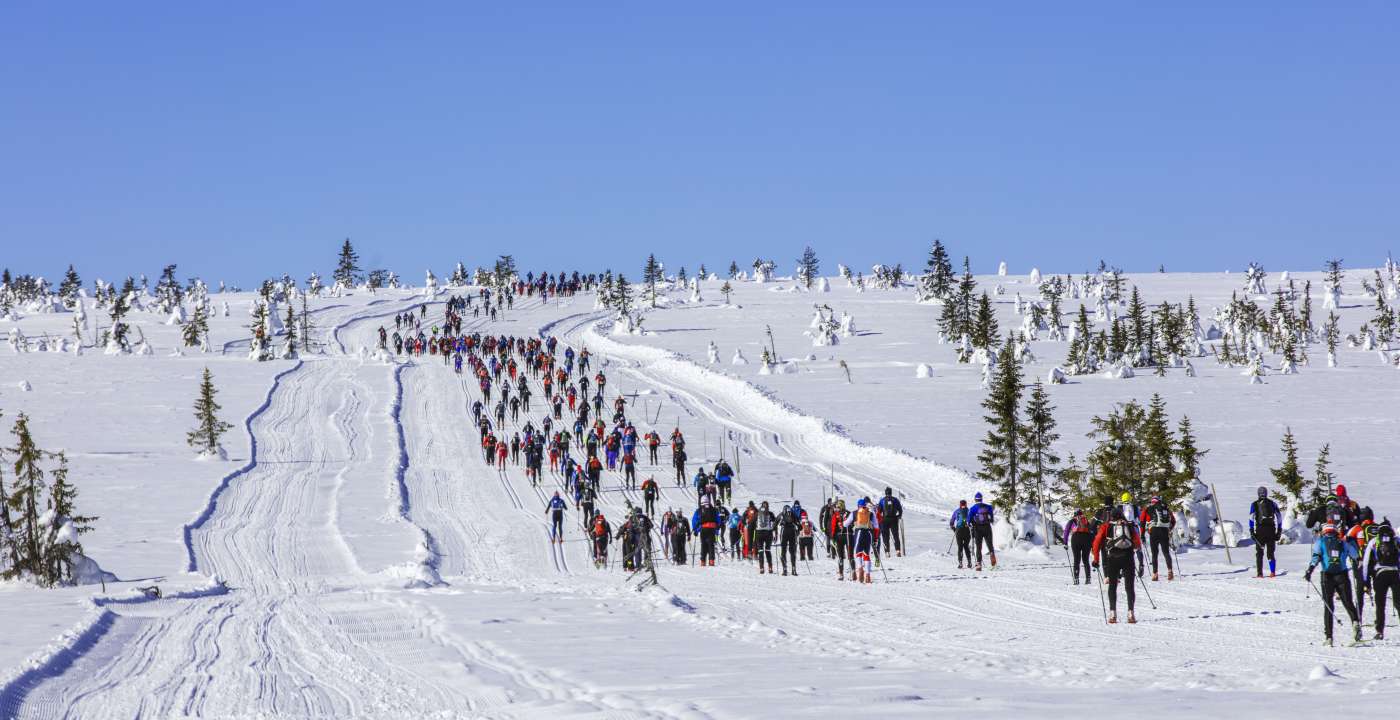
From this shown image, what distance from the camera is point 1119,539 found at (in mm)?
14344

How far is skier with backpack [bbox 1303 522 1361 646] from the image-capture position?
1220 centimetres

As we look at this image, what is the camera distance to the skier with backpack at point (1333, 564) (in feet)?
40.0

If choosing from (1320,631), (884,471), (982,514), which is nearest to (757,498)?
(884,471)

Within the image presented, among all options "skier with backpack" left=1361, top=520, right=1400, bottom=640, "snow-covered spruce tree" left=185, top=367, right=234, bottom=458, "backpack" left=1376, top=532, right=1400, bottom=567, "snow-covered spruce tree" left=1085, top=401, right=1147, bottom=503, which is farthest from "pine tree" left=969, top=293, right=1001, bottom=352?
"backpack" left=1376, top=532, right=1400, bottom=567

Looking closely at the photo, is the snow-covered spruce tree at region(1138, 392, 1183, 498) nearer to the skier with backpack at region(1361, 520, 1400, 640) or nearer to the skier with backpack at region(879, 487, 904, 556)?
the skier with backpack at region(879, 487, 904, 556)

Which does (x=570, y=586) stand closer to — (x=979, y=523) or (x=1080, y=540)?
(x=979, y=523)

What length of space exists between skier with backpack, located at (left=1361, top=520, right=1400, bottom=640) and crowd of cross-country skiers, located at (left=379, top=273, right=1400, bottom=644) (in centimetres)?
1

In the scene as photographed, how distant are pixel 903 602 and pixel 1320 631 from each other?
518 cm

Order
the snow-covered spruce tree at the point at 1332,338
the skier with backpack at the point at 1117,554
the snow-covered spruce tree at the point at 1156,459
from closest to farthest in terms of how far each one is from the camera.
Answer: the skier with backpack at the point at 1117,554
the snow-covered spruce tree at the point at 1156,459
the snow-covered spruce tree at the point at 1332,338

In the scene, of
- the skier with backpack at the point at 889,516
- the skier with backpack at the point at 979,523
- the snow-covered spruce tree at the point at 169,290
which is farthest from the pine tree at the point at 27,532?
the snow-covered spruce tree at the point at 169,290

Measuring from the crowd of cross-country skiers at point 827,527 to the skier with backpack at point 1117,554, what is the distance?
0.01m

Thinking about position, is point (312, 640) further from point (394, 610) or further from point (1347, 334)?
point (1347, 334)

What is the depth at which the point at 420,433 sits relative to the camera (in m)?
44.6

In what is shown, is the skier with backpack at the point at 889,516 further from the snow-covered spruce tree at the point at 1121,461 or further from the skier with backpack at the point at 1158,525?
the snow-covered spruce tree at the point at 1121,461
